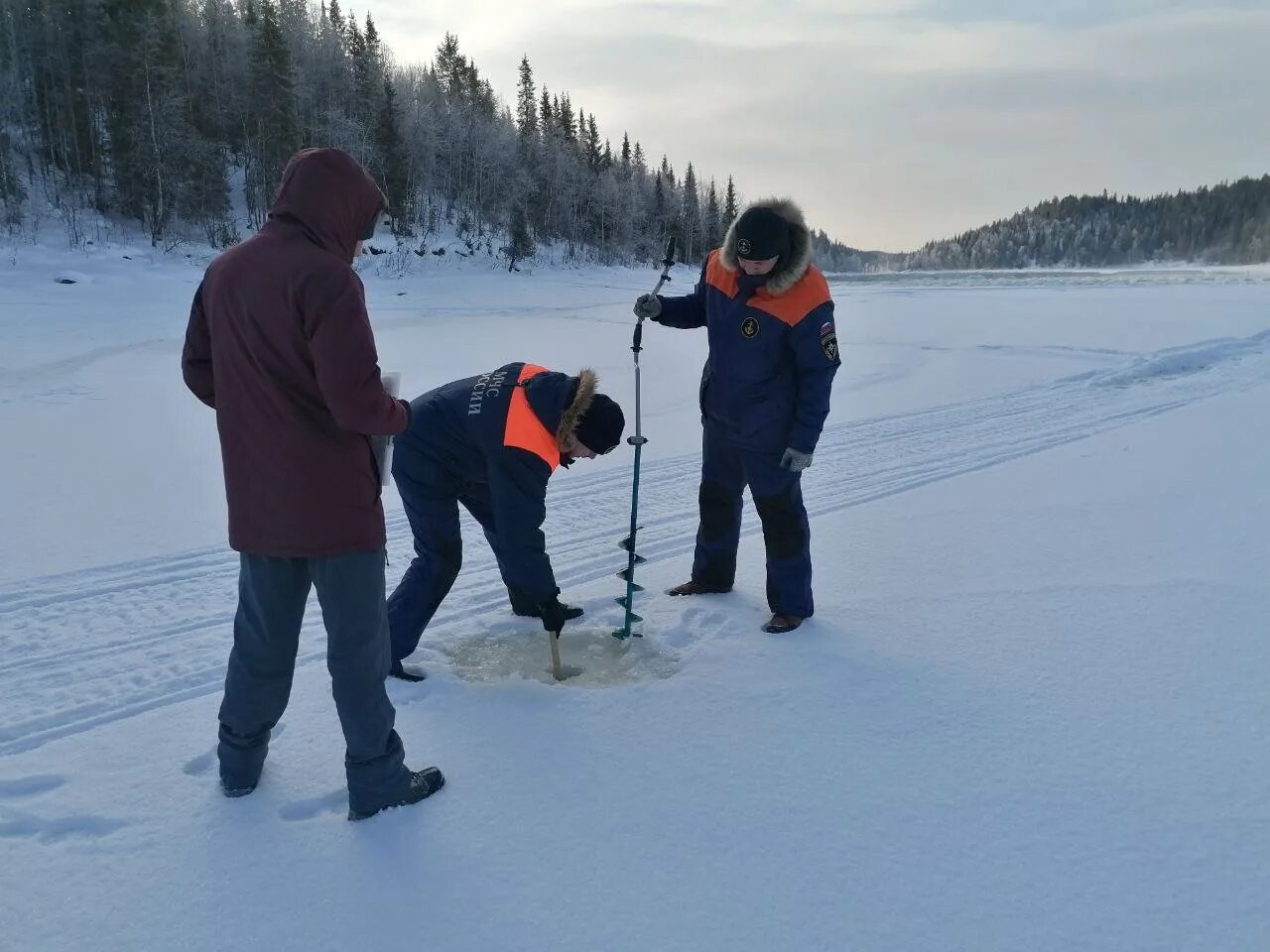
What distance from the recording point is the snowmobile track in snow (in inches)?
113

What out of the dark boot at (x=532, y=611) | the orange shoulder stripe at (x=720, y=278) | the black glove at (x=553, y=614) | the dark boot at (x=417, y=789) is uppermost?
the orange shoulder stripe at (x=720, y=278)

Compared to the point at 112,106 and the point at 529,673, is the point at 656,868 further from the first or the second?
the point at 112,106

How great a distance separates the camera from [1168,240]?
98.6 metres

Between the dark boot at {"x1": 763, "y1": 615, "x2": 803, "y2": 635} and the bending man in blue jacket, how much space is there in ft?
3.33

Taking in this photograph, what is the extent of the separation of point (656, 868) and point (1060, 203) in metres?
136

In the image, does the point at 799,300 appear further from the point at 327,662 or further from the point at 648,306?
the point at 327,662

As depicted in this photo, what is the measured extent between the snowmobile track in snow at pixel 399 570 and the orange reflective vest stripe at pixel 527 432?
1175 mm

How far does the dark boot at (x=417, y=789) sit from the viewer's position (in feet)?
7.33

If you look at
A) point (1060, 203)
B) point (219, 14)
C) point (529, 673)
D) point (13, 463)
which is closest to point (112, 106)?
point (219, 14)

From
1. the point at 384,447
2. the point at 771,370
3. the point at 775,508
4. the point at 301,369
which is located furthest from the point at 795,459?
the point at 301,369

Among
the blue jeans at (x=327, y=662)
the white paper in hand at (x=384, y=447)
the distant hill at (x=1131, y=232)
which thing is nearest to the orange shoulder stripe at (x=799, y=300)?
the white paper in hand at (x=384, y=447)

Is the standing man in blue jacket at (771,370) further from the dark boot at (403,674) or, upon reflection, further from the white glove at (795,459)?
the dark boot at (403,674)

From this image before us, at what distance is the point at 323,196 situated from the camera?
192 cm

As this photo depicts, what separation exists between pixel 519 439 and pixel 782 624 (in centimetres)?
148
